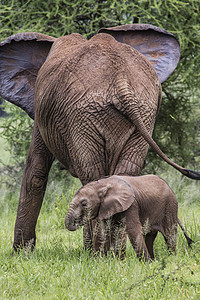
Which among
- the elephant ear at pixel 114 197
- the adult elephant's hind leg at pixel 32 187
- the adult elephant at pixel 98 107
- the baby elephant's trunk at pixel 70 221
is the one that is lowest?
the adult elephant's hind leg at pixel 32 187

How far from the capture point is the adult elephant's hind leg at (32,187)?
4.38m

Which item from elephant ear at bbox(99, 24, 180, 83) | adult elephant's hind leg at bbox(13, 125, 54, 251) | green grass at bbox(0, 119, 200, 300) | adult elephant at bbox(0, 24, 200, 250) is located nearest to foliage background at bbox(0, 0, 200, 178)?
elephant ear at bbox(99, 24, 180, 83)

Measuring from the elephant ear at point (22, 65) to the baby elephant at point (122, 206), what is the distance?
163 centimetres

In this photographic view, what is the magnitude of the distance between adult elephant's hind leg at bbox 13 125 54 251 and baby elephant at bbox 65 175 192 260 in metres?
1.09

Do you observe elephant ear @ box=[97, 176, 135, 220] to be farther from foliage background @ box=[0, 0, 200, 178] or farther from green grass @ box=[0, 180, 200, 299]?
foliage background @ box=[0, 0, 200, 178]

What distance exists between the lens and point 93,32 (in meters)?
7.45

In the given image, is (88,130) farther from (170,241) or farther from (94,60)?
(170,241)

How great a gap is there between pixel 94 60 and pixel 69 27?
14.3ft

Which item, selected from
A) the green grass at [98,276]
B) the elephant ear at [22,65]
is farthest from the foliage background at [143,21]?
the green grass at [98,276]

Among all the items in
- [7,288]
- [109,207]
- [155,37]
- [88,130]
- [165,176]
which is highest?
[155,37]

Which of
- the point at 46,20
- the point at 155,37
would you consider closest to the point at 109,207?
the point at 155,37

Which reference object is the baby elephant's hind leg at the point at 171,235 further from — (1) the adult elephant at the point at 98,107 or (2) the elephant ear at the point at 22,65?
(2) the elephant ear at the point at 22,65

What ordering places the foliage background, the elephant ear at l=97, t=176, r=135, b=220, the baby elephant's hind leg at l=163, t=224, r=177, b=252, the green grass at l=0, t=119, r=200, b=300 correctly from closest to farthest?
the green grass at l=0, t=119, r=200, b=300
the elephant ear at l=97, t=176, r=135, b=220
the baby elephant's hind leg at l=163, t=224, r=177, b=252
the foliage background

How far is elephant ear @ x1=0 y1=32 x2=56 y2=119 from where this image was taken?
4734 millimetres
